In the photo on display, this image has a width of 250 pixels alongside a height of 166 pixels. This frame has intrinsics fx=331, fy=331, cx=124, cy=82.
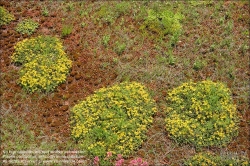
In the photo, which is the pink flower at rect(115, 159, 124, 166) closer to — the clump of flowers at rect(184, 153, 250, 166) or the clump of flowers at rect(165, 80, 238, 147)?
the clump of flowers at rect(165, 80, 238, 147)

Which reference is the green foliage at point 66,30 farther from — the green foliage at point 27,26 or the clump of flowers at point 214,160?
the clump of flowers at point 214,160

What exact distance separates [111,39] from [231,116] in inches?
176

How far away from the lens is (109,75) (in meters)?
9.90

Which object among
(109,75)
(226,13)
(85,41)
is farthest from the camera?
(226,13)

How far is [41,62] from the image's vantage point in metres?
9.90

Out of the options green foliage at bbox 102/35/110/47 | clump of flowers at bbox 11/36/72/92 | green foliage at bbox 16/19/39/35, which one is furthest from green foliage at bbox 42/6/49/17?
green foliage at bbox 102/35/110/47

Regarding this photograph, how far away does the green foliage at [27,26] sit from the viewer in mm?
10961

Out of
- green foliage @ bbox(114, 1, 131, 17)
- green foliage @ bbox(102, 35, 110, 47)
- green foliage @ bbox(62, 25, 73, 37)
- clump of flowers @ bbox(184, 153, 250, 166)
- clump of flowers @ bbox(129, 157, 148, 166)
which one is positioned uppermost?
green foliage @ bbox(114, 1, 131, 17)

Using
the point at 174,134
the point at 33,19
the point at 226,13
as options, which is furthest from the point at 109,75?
the point at 226,13

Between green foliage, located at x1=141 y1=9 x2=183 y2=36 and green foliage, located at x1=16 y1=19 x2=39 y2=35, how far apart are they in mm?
3624

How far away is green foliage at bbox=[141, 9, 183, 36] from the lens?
35.9 feet

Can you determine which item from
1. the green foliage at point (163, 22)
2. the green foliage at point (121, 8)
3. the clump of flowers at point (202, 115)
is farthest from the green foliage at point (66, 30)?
the clump of flowers at point (202, 115)

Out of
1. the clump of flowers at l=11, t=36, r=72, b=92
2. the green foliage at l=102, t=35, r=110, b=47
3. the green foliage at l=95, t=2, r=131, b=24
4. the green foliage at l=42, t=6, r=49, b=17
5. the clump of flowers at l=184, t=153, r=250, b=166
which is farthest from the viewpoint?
the green foliage at l=42, t=6, r=49, b=17

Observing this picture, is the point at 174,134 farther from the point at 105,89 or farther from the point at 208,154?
the point at 105,89
